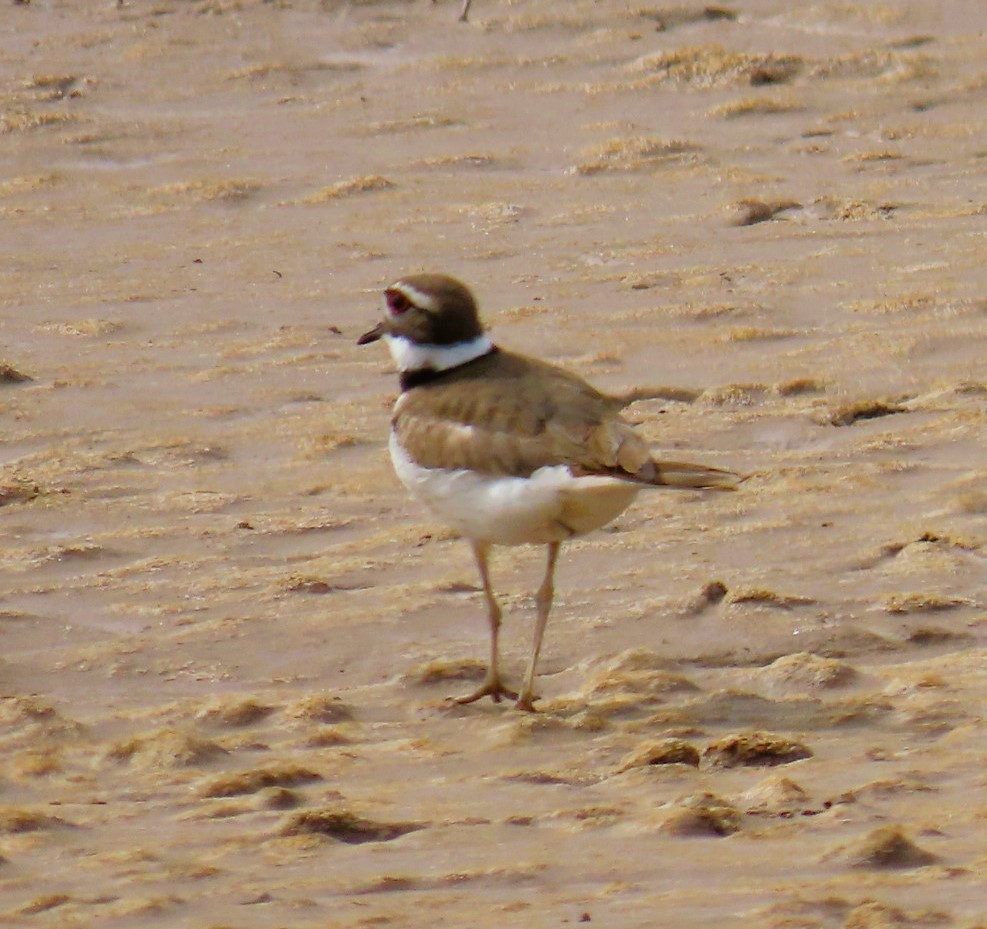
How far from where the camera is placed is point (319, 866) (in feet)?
12.5

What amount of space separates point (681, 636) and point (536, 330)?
110 inches

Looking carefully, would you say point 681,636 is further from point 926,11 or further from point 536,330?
point 926,11

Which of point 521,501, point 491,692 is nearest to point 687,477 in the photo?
point 521,501

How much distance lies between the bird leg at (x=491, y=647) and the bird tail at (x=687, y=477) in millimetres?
614

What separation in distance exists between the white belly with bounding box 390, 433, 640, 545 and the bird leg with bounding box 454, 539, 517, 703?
0.10m

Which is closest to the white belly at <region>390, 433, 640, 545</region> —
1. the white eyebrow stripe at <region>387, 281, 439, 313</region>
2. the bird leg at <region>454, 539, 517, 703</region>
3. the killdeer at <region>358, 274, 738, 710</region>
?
the killdeer at <region>358, 274, 738, 710</region>

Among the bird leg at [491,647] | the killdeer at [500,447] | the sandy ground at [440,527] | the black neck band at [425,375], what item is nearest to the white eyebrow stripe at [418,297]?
the killdeer at [500,447]

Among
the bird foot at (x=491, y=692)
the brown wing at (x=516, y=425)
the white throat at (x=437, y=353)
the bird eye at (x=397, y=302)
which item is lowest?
the bird foot at (x=491, y=692)

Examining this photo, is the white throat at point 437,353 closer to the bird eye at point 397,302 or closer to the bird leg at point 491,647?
the bird eye at point 397,302

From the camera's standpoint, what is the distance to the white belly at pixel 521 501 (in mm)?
4773

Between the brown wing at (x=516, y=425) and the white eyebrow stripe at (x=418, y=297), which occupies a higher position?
the white eyebrow stripe at (x=418, y=297)

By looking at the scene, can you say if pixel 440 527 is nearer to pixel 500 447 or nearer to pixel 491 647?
pixel 491 647

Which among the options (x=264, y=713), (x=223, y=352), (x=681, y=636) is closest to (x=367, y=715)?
(x=264, y=713)

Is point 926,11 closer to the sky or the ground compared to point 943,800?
closer to the sky
